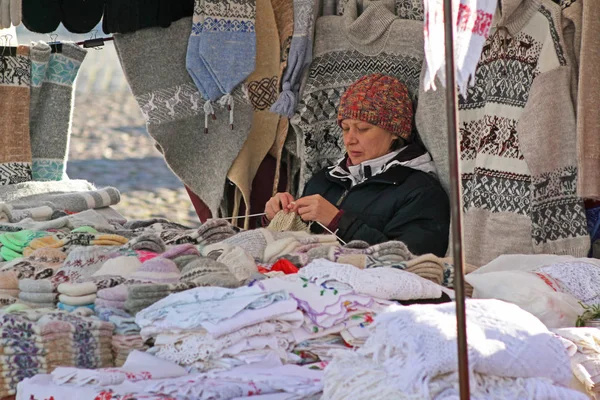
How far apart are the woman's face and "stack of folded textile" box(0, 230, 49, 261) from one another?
51.0 inches

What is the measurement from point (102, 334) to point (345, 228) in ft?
4.97

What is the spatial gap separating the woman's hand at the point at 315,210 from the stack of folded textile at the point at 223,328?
1.36 m

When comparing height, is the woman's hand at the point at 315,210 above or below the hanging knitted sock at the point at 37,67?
below

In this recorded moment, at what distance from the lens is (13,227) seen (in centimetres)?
356

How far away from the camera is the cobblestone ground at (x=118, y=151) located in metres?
9.17

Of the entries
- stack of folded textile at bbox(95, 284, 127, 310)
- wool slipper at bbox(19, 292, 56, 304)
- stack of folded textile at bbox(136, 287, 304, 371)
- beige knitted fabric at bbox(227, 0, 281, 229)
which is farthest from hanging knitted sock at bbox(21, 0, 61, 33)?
stack of folded textile at bbox(136, 287, 304, 371)

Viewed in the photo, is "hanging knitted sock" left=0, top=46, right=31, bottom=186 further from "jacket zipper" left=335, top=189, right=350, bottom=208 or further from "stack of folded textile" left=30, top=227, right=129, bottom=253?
"jacket zipper" left=335, top=189, right=350, bottom=208

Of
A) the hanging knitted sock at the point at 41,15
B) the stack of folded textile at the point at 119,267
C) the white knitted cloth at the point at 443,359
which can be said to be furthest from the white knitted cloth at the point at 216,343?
the hanging knitted sock at the point at 41,15

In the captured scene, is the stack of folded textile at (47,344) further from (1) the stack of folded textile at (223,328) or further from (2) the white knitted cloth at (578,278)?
(2) the white knitted cloth at (578,278)

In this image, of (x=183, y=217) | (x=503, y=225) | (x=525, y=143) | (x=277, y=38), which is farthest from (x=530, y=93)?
Result: (x=183, y=217)

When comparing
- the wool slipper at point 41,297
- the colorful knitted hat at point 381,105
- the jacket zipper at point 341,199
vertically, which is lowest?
the wool slipper at point 41,297

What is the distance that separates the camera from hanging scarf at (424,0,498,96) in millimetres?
1792

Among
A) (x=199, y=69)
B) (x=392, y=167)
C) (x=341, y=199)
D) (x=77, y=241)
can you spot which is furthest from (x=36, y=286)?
(x=199, y=69)

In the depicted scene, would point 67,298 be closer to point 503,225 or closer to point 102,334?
point 102,334
